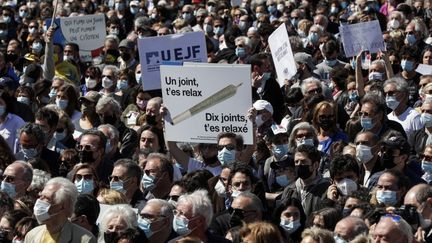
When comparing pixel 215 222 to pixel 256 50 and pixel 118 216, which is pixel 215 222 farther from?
pixel 256 50

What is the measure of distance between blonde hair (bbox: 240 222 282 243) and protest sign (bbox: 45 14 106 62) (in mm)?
11456

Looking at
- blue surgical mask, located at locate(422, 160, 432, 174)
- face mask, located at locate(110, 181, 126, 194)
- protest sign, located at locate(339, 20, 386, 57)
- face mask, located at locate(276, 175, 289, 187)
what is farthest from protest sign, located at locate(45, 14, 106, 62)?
blue surgical mask, located at locate(422, 160, 432, 174)

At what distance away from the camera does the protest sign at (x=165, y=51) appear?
15797 millimetres

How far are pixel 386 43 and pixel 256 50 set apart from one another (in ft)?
7.37

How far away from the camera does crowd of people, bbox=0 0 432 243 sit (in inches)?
402

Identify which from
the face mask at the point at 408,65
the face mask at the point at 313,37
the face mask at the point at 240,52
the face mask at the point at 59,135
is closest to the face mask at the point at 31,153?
the face mask at the point at 59,135

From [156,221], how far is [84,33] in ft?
36.1

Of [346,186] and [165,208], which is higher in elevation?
[165,208]

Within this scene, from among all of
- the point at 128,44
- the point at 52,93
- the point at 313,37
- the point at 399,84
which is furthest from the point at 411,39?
the point at 52,93

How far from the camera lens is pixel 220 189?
11.8 m

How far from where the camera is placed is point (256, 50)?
64.2ft

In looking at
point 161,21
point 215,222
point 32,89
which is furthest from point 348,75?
point 161,21

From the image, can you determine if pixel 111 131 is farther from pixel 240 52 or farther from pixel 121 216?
pixel 240 52

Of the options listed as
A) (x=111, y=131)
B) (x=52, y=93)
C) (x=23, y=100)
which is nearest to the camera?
(x=111, y=131)
